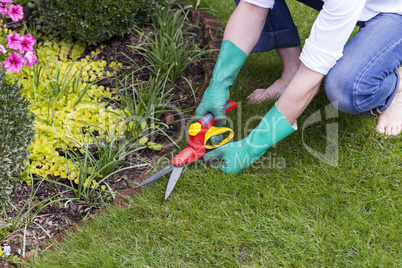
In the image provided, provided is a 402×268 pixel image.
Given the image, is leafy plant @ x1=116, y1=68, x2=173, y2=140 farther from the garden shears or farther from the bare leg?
the bare leg

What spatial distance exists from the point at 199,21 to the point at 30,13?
51.5 inches

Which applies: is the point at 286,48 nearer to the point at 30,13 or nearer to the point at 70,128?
the point at 70,128

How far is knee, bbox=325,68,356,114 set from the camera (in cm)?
174

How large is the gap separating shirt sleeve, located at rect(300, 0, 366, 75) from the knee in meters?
0.11

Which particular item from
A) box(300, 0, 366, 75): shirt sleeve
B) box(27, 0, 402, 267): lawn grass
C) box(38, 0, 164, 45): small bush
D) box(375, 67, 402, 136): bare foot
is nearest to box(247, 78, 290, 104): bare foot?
box(27, 0, 402, 267): lawn grass

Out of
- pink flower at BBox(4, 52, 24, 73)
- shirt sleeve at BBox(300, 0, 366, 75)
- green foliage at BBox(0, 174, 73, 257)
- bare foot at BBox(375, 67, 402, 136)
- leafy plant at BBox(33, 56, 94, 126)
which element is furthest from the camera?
leafy plant at BBox(33, 56, 94, 126)

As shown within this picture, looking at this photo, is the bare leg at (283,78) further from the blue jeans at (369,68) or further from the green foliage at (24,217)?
the green foliage at (24,217)

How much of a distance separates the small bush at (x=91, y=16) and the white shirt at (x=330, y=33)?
4.52 feet

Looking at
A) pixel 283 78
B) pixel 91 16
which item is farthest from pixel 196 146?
pixel 91 16

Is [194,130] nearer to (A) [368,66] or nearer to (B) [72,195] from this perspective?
(B) [72,195]

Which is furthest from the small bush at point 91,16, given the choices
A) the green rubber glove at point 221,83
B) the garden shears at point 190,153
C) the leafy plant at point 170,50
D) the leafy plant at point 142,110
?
the garden shears at point 190,153

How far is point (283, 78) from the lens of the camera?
2.39 m

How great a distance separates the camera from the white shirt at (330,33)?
4.95ft

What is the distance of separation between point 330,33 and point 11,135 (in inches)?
55.3
